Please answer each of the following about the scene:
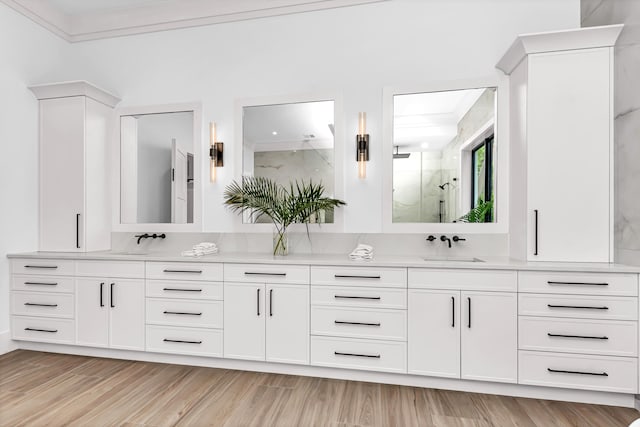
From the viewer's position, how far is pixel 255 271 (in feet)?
8.30

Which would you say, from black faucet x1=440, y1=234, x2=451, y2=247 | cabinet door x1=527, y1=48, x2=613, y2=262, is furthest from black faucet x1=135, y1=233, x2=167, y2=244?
cabinet door x1=527, y1=48, x2=613, y2=262

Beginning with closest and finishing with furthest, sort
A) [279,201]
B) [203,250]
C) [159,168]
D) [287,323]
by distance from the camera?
[287,323] → [203,250] → [279,201] → [159,168]

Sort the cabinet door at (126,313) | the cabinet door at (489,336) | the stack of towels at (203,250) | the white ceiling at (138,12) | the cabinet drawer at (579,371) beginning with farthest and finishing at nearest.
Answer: the white ceiling at (138,12), the stack of towels at (203,250), the cabinet door at (126,313), the cabinet door at (489,336), the cabinet drawer at (579,371)

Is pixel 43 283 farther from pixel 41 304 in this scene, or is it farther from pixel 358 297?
pixel 358 297

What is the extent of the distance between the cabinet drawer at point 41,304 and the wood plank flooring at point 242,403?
17.7 inches

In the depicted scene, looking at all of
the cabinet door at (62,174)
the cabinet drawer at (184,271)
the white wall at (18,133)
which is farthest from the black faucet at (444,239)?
the white wall at (18,133)

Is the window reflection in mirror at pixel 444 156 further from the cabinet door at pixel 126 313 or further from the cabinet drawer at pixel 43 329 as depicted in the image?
the cabinet drawer at pixel 43 329

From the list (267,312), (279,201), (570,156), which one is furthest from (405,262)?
(570,156)

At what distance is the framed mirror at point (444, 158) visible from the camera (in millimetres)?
2719

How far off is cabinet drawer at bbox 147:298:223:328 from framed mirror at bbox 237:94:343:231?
828 millimetres

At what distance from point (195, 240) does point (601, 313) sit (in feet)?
10.2

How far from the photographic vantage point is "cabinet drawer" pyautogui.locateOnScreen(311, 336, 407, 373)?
90.9 inches

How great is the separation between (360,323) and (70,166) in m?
2.94

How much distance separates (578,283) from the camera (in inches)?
82.7
